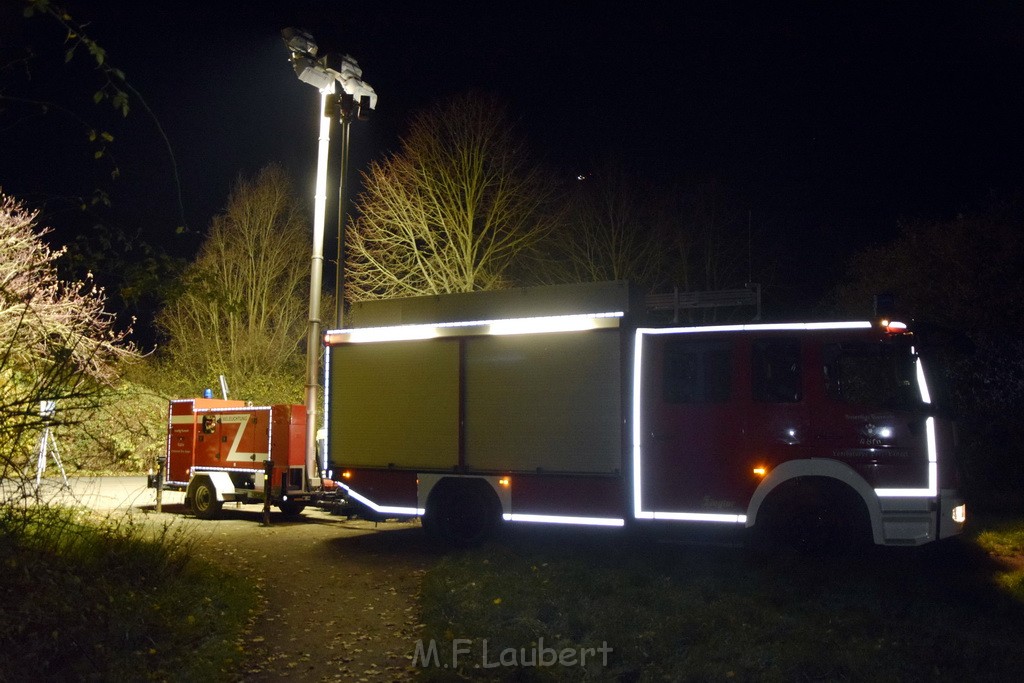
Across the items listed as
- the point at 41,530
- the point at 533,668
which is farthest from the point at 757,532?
the point at 41,530

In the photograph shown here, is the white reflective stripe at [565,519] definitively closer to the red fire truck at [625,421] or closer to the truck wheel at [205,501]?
the red fire truck at [625,421]

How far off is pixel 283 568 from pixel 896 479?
6.82m

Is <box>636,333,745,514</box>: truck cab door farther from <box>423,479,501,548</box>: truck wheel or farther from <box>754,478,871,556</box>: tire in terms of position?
<box>423,479,501,548</box>: truck wheel

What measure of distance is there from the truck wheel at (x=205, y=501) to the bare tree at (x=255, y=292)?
19.0 metres

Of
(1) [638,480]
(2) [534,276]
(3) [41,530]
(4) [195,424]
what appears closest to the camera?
(3) [41,530]

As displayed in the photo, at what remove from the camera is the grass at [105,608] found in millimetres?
5852

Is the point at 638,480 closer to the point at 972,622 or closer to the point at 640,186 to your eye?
the point at 972,622

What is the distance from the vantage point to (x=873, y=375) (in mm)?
9062

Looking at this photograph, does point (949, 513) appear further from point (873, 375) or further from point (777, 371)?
point (777, 371)

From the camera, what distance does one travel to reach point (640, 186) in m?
30.0

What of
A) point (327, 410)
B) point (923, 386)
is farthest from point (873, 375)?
point (327, 410)

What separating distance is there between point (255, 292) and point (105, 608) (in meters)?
32.1

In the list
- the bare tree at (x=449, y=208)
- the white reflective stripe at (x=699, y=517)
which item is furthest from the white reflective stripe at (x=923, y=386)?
the bare tree at (x=449, y=208)

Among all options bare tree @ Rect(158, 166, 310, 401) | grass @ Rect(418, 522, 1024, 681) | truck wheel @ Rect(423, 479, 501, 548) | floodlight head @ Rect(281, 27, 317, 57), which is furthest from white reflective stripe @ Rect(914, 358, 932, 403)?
bare tree @ Rect(158, 166, 310, 401)
